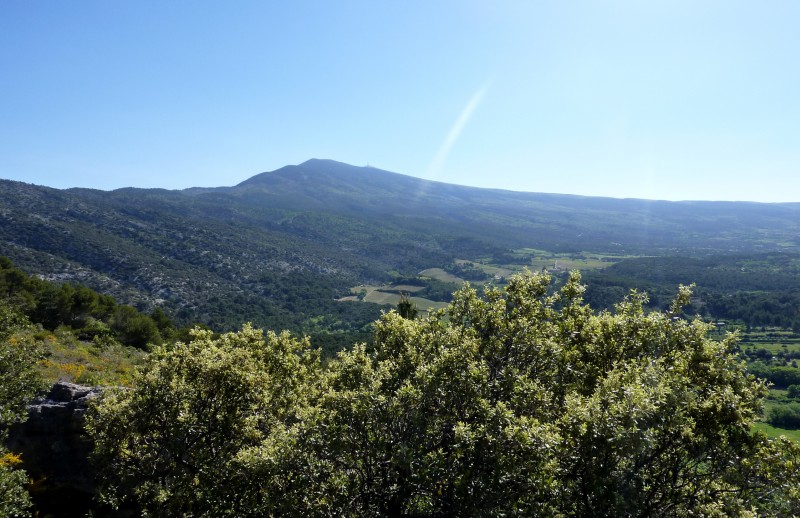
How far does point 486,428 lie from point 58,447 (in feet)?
74.4

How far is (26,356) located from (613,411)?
29.4m

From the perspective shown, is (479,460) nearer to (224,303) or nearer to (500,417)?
(500,417)

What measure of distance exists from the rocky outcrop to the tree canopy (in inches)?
186

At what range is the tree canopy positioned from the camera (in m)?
10.2

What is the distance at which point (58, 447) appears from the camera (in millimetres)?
20344

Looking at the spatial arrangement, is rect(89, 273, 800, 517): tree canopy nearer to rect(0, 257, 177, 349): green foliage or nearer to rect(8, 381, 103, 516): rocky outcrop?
rect(8, 381, 103, 516): rocky outcrop

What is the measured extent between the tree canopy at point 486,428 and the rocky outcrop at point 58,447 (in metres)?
4.73

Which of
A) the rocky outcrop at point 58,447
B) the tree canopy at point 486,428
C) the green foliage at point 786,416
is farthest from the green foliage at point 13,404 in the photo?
the green foliage at point 786,416

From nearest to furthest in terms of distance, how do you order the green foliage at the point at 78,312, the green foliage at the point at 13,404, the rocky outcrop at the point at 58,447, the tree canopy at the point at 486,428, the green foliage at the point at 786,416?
the tree canopy at the point at 486,428
the green foliage at the point at 13,404
the rocky outcrop at the point at 58,447
the green foliage at the point at 78,312
the green foliage at the point at 786,416

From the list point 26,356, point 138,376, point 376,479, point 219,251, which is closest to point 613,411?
point 376,479

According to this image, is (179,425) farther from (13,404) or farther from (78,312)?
(78,312)

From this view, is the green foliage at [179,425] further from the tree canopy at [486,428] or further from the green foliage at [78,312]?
the green foliage at [78,312]

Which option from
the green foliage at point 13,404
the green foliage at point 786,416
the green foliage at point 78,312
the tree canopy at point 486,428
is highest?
the tree canopy at point 486,428

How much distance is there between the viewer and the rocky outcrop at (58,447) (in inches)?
774
